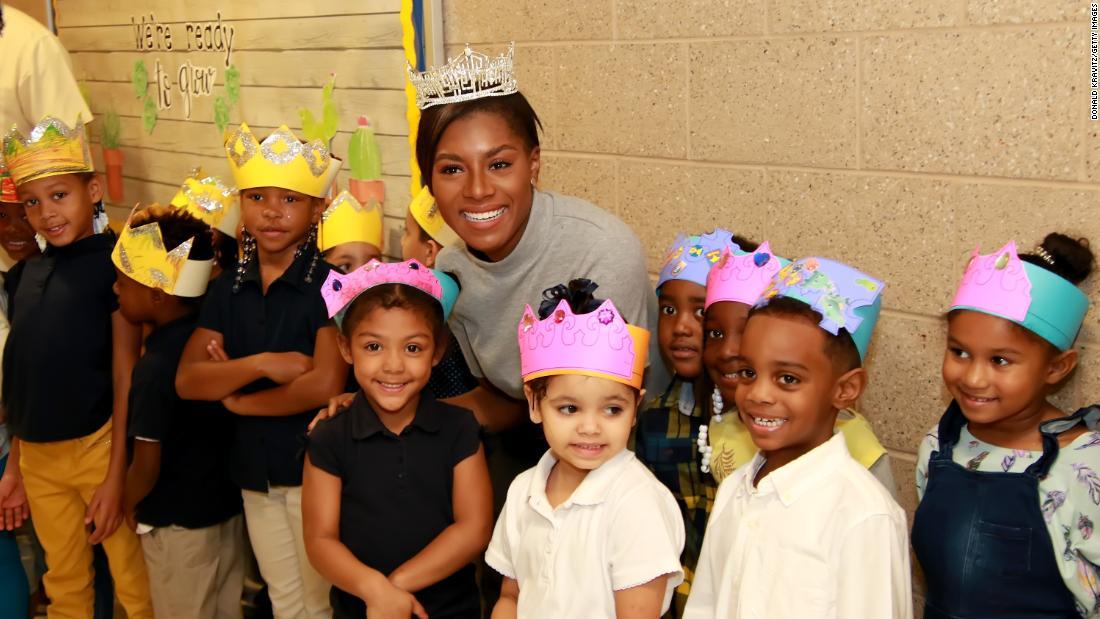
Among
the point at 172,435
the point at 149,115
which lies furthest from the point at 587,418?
the point at 149,115

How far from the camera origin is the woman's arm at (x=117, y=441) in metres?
3.41

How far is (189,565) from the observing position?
3334 millimetres

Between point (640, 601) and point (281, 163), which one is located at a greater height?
point (281, 163)

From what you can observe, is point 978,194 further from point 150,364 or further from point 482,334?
point 150,364

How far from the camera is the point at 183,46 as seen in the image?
4969 millimetres

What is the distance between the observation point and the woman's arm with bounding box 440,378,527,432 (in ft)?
9.23

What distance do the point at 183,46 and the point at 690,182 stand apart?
284 cm

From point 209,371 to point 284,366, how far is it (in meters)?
0.21

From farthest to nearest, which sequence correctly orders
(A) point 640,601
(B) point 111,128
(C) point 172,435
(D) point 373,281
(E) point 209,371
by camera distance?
(B) point 111,128, (C) point 172,435, (E) point 209,371, (D) point 373,281, (A) point 640,601

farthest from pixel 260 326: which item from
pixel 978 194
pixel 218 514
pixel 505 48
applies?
pixel 978 194

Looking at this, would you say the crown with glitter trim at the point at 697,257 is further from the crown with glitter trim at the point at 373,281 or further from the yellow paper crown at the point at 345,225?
the yellow paper crown at the point at 345,225

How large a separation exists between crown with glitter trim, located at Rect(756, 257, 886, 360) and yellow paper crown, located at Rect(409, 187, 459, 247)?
149 centimetres

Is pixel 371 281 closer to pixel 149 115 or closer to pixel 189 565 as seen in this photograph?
pixel 189 565

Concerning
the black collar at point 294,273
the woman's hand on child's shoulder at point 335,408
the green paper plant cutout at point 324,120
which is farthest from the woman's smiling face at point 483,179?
the green paper plant cutout at point 324,120
